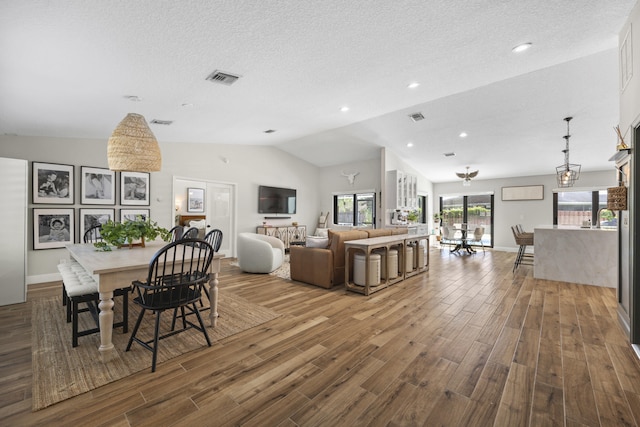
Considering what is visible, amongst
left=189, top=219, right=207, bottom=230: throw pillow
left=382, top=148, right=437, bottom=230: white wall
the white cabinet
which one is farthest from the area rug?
left=382, top=148, right=437, bottom=230: white wall

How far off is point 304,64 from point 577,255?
546 centimetres

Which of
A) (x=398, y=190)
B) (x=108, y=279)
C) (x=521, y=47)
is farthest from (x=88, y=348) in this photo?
(x=398, y=190)

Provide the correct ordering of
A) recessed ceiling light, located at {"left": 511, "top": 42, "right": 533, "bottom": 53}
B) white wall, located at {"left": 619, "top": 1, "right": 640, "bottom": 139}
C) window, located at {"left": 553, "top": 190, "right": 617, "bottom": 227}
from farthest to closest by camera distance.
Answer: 1. window, located at {"left": 553, "top": 190, "right": 617, "bottom": 227}
2. recessed ceiling light, located at {"left": 511, "top": 42, "right": 533, "bottom": 53}
3. white wall, located at {"left": 619, "top": 1, "right": 640, "bottom": 139}

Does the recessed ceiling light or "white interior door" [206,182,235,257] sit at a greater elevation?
the recessed ceiling light

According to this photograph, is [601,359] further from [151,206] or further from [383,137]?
[151,206]

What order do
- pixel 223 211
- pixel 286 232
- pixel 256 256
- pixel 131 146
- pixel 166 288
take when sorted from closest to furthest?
pixel 166 288 → pixel 131 146 → pixel 256 256 → pixel 223 211 → pixel 286 232

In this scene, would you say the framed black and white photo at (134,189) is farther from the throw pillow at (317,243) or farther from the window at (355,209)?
the window at (355,209)

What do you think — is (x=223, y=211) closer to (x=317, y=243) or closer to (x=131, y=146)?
(x=317, y=243)

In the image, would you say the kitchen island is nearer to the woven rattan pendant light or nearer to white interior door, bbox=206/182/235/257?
the woven rattan pendant light

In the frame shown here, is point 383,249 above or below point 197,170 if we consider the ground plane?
below

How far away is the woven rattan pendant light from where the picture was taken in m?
2.75

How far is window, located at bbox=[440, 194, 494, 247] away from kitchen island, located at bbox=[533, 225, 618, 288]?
4321mm

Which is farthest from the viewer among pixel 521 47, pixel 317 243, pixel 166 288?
pixel 317 243

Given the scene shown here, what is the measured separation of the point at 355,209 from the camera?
29.3 feet
